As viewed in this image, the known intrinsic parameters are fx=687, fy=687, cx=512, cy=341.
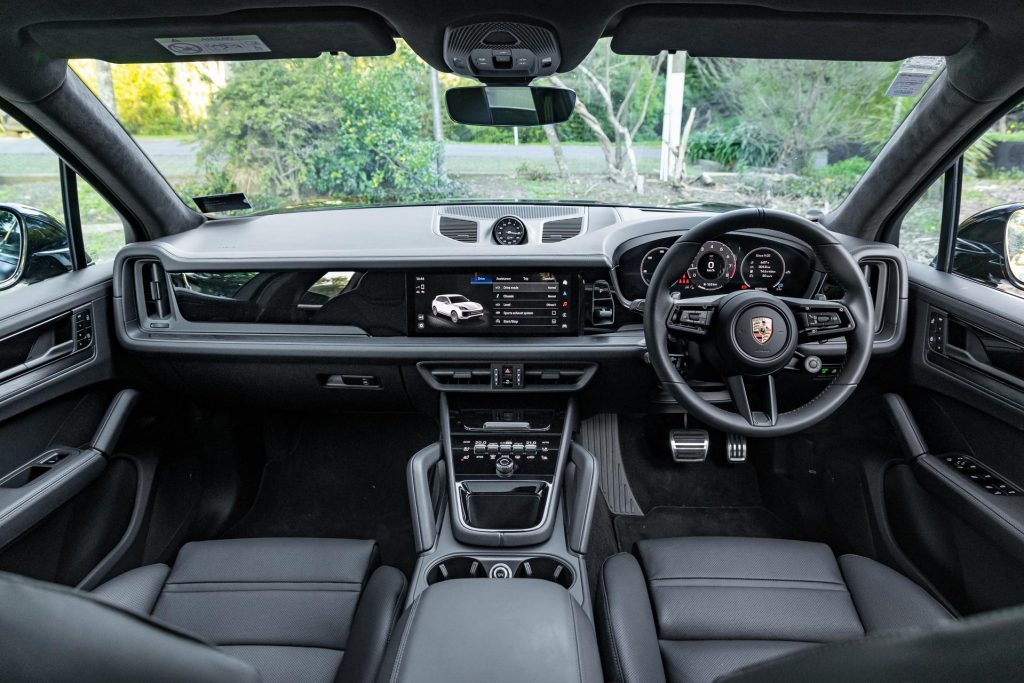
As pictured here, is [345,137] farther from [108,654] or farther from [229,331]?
[108,654]

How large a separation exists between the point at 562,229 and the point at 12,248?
1.97m

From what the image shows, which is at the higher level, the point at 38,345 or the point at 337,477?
the point at 38,345

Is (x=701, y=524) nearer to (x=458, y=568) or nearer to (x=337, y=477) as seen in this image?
(x=458, y=568)

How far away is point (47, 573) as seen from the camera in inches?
87.1

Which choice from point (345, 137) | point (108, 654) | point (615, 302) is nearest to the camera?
point (108, 654)

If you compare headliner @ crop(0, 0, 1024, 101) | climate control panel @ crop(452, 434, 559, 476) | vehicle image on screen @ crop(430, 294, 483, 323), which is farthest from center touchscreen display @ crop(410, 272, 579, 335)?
headliner @ crop(0, 0, 1024, 101)

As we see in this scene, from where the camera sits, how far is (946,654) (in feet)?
1.87

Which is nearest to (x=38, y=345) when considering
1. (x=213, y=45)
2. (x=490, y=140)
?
(x=213, y=45)

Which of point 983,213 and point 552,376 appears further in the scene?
point 552,376

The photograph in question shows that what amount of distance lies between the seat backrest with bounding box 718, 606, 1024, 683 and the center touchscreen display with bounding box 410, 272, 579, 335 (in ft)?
6.54

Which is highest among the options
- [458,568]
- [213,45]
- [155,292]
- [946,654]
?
[213,45]

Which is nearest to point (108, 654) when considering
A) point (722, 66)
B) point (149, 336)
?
point (149, 336)

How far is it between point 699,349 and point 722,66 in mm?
1051

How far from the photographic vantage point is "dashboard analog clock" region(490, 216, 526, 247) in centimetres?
258
